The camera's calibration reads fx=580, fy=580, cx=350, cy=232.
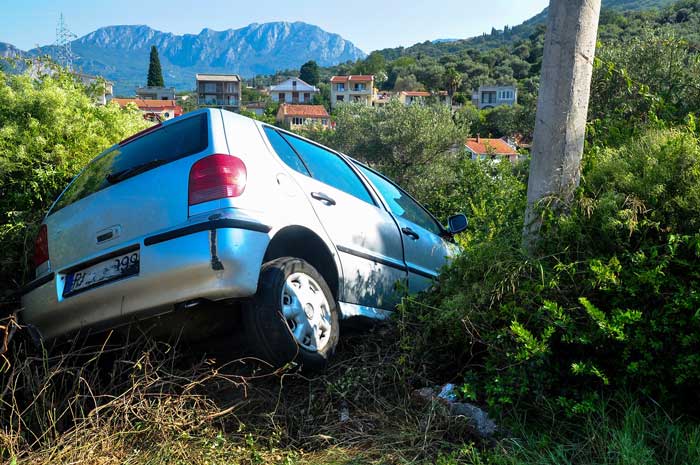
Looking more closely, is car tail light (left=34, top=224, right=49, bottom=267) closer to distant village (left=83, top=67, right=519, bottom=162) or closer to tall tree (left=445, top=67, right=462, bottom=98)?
distant village (left=83, top=67, right=519, bottom=162)

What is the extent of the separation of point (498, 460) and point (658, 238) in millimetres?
1441

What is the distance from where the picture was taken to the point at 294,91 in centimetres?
12744

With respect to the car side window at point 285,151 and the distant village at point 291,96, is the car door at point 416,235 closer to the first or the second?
the car side window at point 285,151

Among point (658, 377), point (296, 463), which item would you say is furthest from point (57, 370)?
point (658, 377)

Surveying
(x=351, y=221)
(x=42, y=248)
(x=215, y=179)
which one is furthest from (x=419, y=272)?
(x=42, y=248)

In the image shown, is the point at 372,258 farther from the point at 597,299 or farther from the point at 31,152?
the point at 31,152

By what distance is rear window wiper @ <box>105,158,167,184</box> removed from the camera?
11.0ft

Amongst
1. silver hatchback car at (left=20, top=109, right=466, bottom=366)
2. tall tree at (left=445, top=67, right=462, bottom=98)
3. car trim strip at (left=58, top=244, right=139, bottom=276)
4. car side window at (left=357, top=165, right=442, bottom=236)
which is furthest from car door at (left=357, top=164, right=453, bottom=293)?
tall tree at (left=445, top=67, right=462, bottom=98)

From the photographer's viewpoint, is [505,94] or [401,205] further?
[505,94]

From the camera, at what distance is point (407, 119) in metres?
20.4

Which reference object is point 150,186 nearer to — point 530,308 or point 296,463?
point 296,463

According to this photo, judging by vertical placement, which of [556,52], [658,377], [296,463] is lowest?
[296,463]

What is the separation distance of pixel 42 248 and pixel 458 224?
3.50 m

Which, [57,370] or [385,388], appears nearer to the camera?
[57,370]
